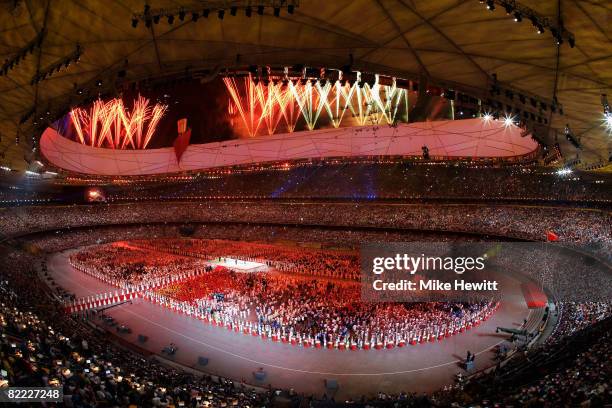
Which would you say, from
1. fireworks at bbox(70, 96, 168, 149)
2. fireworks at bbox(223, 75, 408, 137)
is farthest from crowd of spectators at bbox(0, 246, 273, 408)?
fireworks at bbox(70, 96, 168, 149)

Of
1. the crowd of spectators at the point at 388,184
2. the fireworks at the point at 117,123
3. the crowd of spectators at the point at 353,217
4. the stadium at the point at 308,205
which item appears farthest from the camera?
the crowd of spectators at the point at 388,184

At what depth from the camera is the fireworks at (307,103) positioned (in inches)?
989

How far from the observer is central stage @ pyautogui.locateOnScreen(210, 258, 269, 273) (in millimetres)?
33897

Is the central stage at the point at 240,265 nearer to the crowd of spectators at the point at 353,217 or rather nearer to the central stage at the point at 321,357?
the crowd of spectators at the point at 353,217

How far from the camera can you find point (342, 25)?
10.5 m

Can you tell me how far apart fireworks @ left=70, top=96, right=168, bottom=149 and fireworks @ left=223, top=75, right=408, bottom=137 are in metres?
6.48

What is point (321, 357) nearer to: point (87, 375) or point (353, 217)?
point (87, 375)

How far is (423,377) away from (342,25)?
42.5ft

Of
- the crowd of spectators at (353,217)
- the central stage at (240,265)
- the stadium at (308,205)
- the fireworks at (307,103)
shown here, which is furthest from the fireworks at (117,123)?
the crowd of spectators at (353,217)

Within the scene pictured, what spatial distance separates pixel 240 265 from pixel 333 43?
26.2 meters

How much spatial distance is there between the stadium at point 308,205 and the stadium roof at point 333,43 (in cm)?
8

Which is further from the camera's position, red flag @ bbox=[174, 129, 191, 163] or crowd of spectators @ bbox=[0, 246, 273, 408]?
red flag @ bbox=[174, 129, 191, 163]

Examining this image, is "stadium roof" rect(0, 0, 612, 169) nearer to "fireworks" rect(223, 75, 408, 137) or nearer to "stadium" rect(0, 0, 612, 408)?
"stadium" rect(0, 0, 612, 408)

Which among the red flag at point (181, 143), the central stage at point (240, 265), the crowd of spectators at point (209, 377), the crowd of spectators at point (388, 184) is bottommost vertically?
the central stage at point (240, 265)
